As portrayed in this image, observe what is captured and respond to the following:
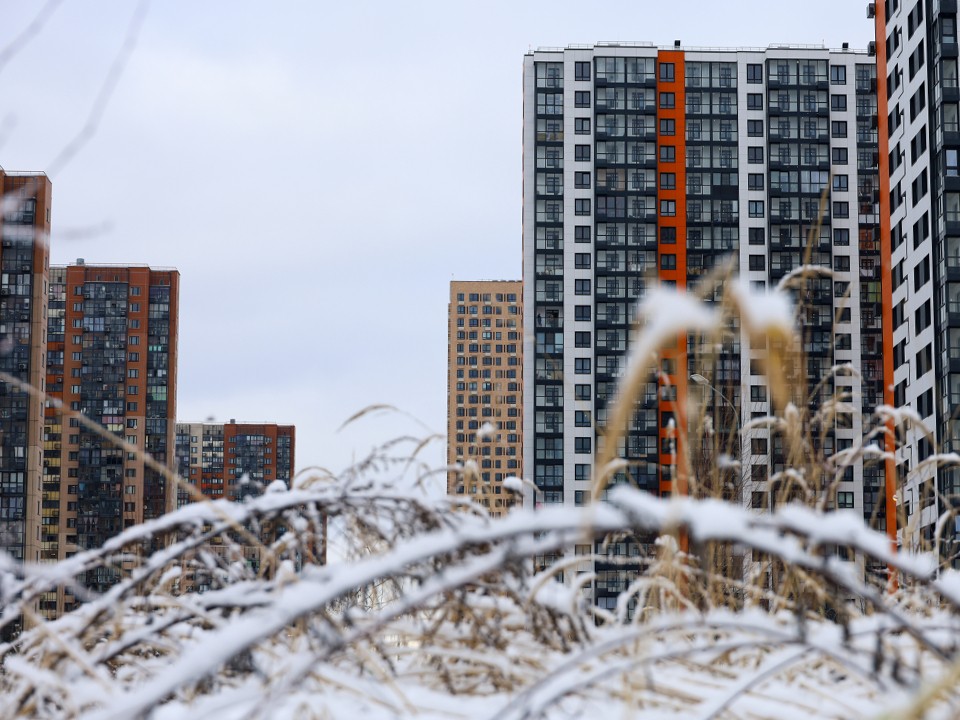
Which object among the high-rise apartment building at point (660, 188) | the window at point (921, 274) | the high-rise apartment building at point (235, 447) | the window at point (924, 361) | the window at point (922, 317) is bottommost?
the high-rise apartment building at point (235, 447)

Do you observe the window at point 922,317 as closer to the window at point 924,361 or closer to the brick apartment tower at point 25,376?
the window at point 924,361

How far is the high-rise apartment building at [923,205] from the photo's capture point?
135ft

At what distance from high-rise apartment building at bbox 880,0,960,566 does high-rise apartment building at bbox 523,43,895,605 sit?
21.8 meters

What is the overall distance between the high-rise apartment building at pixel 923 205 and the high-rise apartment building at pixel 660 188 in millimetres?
21832

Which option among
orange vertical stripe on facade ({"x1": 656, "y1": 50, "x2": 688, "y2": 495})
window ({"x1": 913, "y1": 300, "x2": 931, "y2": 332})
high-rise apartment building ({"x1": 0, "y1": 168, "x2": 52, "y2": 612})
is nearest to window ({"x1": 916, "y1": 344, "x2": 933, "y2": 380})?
window ({"x1": 913, "y1": 300, "x2": 931, "y2": 332})

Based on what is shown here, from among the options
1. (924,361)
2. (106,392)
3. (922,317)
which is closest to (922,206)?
(922,317)

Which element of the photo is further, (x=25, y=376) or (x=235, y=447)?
(x=235, y=447)

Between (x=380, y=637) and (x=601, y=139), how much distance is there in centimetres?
7205

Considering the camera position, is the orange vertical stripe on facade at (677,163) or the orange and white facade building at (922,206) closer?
the orange and white facade building at (922,206)

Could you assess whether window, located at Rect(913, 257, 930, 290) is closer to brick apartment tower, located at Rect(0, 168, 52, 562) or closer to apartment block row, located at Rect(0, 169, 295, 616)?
brick apartment tower, located at Rect(0, 168, 52, 562)

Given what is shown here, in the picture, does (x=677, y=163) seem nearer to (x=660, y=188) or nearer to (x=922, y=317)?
(x=660, y=188)

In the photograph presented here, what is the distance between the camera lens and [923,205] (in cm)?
4412

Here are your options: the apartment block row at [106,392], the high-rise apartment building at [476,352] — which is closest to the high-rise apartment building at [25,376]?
the apartment block row at [106,392]

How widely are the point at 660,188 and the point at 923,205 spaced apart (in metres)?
28.6
